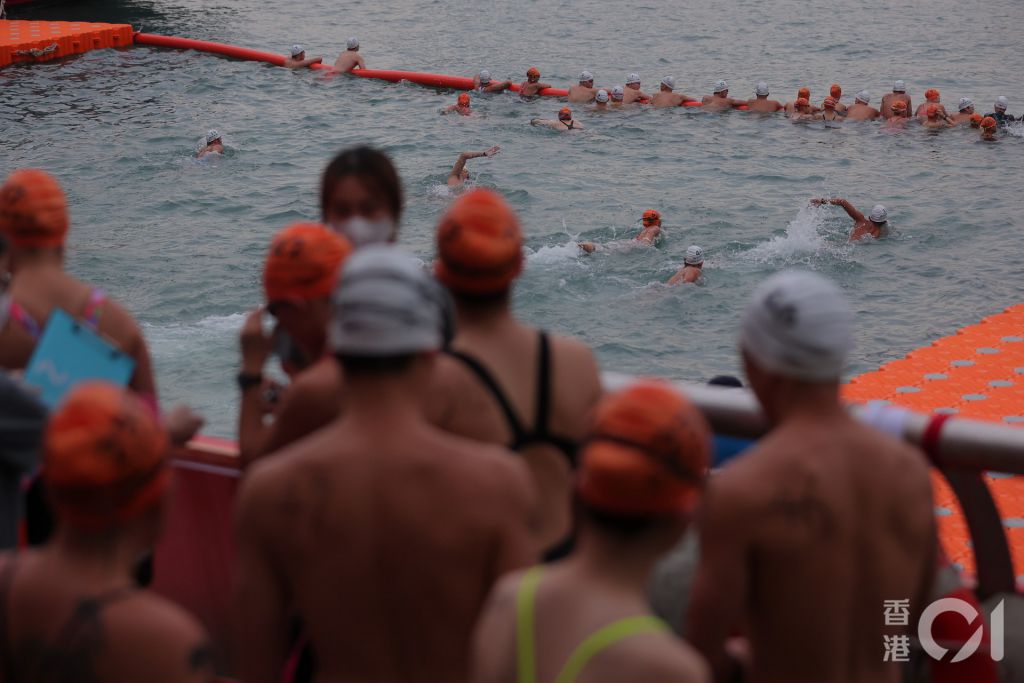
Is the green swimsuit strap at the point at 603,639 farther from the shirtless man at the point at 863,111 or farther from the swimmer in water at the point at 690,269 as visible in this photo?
the shirtless man at the point at 863,111

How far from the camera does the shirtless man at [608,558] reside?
6.58 ft

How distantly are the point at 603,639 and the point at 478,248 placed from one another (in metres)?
1.15

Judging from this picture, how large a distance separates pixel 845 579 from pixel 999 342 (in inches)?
337

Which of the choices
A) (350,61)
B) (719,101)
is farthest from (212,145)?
(719,101)

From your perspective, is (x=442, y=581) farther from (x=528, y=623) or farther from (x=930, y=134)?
(x=930, y=134)

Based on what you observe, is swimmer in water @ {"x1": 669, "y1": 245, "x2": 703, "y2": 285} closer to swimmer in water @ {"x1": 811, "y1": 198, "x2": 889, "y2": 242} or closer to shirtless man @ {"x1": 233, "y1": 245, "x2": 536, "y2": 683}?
swimmer in water @ {"x1": 811, "y1": 198, "x2": 889, "y2": 242}

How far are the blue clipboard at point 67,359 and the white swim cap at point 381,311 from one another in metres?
1.34

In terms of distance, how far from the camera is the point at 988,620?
314 centimetres

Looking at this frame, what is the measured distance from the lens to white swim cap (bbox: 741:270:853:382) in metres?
2.45

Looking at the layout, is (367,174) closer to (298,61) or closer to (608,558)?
(608,558)

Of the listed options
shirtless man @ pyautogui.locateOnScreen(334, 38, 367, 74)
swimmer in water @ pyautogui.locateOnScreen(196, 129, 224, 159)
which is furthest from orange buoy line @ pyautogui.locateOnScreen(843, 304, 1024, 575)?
shirtless man @ pyautogui.locateOnScreen(334, 38, 367, 74)

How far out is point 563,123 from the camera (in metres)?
20.8

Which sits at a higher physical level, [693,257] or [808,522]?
[808,522]

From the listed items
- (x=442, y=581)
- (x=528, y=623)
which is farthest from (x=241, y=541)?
(x=528, y=623)
